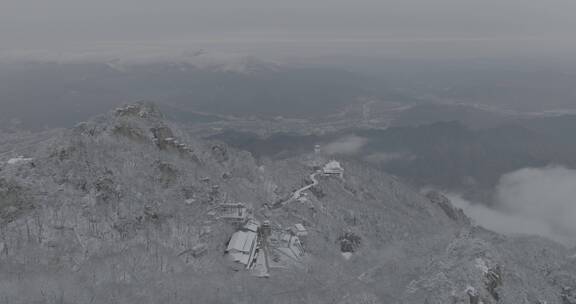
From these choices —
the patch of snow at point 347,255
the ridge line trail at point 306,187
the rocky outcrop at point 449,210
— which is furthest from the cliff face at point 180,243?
the rocky outcrop at point 449,210

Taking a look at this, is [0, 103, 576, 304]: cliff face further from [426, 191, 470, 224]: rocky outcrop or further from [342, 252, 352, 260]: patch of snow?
[426, 191, 470, 224]: rocky outcrop

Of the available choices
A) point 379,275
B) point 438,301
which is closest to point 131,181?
point 379,275

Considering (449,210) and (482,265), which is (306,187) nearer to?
(482,265)

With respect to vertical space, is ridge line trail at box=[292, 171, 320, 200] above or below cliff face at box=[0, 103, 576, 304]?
below

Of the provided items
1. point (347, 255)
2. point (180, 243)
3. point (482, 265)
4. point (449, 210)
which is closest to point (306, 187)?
point (347, 255)

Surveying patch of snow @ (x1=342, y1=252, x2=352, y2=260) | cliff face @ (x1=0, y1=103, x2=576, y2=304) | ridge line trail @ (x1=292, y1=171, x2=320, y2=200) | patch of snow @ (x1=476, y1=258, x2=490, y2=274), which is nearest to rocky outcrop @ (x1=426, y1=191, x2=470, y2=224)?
cliff face @ (x1=0, y1=103, x2=576, y2=304)

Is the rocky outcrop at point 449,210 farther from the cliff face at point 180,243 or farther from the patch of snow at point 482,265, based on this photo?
the patch of snow at point 482,265

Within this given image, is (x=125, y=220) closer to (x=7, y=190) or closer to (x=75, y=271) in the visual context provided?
(x=75, y=271)

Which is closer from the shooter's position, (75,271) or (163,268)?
(75,271)
